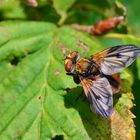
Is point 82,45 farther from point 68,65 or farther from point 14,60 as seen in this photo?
point 14,60

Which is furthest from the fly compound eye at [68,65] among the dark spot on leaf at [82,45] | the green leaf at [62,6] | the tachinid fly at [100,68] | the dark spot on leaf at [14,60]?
the green leaf at [62,6]

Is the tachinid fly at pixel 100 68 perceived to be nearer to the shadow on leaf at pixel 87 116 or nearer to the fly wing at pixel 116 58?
the fly wing at pixel 116 58

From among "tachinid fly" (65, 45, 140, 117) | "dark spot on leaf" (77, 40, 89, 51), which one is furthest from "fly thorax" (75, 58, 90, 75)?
"dark spot on leaf" (77, 40, 89, 51)

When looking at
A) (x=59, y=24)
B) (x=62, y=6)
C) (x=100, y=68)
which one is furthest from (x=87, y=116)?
(x=62, y=6)

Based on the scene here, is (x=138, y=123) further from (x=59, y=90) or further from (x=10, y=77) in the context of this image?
(x=10, y=77)

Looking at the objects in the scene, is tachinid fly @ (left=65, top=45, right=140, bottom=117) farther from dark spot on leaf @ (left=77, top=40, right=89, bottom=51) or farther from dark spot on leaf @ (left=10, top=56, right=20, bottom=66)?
dark spot on leaf @ (left=10, top=56, right=20, bottom=66)
